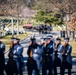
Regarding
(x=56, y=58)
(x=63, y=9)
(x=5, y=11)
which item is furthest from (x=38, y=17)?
(x=56, y=58)

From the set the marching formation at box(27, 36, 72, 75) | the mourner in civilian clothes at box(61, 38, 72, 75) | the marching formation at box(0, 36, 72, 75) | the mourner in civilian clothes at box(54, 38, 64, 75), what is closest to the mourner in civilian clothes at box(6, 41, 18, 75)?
the marching formation at box(0, 36, 72, 75)

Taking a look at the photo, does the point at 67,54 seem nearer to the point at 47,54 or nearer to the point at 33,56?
the point at 47,54

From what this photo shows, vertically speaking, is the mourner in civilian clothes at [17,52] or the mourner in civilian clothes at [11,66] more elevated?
the mourner in civilian clothes at [17,52]

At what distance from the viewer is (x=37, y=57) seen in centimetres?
1479

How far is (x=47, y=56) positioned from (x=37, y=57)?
0.88m

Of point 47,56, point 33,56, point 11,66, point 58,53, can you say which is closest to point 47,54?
point 47,56

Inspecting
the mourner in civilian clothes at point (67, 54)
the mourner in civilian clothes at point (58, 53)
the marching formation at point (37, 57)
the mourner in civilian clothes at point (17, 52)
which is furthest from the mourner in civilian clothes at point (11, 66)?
the mourner in civilian clothes at point (67, 54)

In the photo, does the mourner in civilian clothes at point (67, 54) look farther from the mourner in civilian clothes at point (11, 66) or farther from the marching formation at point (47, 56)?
the mourner in civilian clothes at point (11, 66)

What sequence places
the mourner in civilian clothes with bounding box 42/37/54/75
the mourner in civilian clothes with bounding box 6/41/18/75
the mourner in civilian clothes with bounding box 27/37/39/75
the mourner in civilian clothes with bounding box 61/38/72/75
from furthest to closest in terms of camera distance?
1. the mourner in civilian clothes with bounding box 61/38/72/75
2. the mourner in civilian clothes with bounding box 42/37/54/75
3. the mourner in civilian clothes with bounding box 6/41/18/75
4. the mourner in civilian clothes with bounding box 27/37/39/75

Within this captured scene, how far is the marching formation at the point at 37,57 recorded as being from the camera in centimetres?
1476

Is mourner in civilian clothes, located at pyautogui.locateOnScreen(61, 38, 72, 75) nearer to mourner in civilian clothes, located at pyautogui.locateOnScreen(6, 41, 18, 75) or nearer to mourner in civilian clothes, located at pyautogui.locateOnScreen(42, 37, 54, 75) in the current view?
mourner in civilian clothes, located at pyautogui.locateOnScreen(42, 37, 54, 75)

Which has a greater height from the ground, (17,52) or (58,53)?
(17,52)

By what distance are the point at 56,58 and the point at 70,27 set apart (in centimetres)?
3145

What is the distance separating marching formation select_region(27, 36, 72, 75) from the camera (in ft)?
48.4
